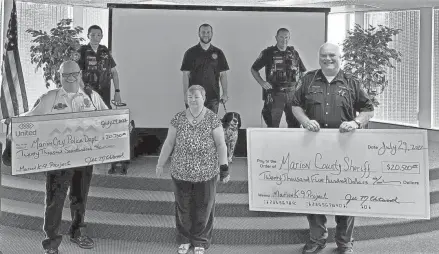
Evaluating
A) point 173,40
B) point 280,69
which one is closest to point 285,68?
point 280,69

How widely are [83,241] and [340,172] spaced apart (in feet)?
5.88

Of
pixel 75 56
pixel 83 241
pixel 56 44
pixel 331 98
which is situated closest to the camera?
pixel 331 98

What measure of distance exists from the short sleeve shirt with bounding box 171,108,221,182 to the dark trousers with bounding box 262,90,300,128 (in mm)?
1707

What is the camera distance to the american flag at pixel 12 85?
169 inches

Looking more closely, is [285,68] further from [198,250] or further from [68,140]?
[68,140]

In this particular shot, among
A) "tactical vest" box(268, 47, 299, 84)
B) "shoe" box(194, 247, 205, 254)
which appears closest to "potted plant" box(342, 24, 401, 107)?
"tactical vest" box(268, 47, 299, 84)

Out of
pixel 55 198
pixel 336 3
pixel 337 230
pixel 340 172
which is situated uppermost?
pixel 336 3

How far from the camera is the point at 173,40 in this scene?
568 centimetres

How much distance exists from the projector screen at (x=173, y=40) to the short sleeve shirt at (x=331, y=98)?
190cm

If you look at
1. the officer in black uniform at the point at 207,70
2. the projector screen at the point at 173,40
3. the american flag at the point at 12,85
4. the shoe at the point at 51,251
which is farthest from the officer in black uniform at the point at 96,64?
the shoe at the point at 51,251

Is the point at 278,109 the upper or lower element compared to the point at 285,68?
lower

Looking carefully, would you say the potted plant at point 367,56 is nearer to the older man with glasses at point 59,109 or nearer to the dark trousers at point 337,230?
the dark trousers at point 337,230

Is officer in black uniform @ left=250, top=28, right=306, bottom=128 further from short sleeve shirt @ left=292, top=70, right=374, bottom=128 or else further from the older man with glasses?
the older man with glasses

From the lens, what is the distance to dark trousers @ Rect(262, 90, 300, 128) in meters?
5.38
